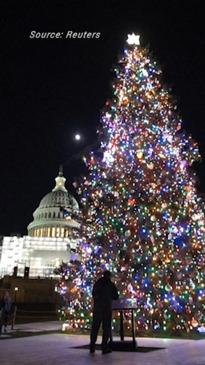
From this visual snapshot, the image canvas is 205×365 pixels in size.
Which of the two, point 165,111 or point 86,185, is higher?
point 165,111

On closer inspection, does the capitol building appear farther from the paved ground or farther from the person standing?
the person standing

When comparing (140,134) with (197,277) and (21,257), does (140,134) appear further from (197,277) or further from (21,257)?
(21,257)

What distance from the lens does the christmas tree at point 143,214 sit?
14.8 metres

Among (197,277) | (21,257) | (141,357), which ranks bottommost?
(141,357)

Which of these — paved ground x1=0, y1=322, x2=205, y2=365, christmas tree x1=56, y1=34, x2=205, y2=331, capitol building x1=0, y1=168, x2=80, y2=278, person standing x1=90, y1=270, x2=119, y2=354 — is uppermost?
capitol building x1=0, y1=168, x2=80, y2=278

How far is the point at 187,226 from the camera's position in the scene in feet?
51.1

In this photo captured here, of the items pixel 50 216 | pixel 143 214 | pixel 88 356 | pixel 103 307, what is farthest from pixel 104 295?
pixel 50 216

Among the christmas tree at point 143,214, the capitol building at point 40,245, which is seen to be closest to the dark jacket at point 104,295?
the christmas tree at point 143,214

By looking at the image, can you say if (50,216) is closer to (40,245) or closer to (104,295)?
(40,245)

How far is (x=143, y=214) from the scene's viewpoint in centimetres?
1560

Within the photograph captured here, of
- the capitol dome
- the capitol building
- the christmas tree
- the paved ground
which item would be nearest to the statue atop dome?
the capitol dome

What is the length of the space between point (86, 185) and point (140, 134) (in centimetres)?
265

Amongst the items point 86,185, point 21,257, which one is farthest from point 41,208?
point 86,185

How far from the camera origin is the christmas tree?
14820mm
